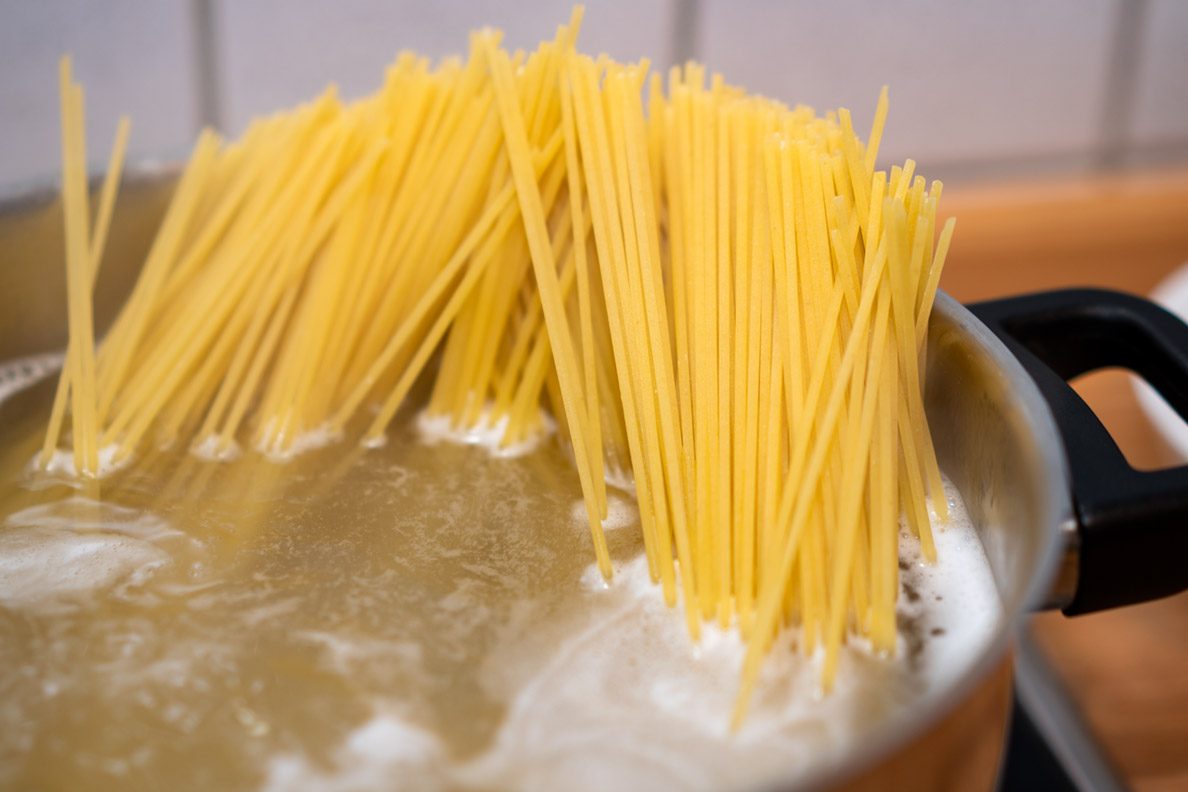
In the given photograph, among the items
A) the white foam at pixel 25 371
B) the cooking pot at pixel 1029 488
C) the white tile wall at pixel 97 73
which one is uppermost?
the white tile wall at pixel 97 73

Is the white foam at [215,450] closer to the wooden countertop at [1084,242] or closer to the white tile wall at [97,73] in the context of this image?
the white tile wall at [97,73]

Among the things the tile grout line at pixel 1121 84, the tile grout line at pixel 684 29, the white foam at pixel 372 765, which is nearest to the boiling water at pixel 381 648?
the white foam at pixel 372 765

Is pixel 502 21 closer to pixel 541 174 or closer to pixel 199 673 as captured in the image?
pixel 541 174

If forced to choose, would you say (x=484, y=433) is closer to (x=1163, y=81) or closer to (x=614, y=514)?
(x=614, y=514)

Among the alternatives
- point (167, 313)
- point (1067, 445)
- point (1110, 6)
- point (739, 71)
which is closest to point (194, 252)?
point (167, 313)

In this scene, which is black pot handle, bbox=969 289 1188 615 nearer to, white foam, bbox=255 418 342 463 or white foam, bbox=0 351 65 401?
white foam, bbox=255 418 342 463

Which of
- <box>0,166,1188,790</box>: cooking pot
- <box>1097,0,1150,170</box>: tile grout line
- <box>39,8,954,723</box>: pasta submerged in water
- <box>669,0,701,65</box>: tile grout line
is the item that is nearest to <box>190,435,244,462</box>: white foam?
<box>39,8,954,723</box>: pasta submerged in water

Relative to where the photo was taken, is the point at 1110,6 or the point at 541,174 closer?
the point at 541,174
